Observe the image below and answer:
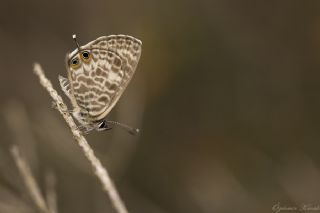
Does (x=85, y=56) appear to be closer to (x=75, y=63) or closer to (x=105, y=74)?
(x=75, y=63)

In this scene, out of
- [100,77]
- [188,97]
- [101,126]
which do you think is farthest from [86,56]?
[188,97]

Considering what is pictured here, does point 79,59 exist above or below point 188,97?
above

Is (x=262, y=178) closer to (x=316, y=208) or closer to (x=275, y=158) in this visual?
(x=275, y=158)

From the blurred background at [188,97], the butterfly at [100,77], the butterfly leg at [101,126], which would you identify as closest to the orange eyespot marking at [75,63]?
the butterfly at [100,77]

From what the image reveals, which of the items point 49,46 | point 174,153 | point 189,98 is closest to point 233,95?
point 189,98

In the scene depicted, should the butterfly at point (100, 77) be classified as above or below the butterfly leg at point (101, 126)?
above

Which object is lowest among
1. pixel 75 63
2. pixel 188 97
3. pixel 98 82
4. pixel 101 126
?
pixel 101 126

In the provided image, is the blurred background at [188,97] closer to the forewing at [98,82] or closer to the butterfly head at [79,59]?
the forewing at [98,82]

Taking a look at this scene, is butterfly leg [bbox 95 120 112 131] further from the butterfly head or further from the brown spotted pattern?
the butterfly head
